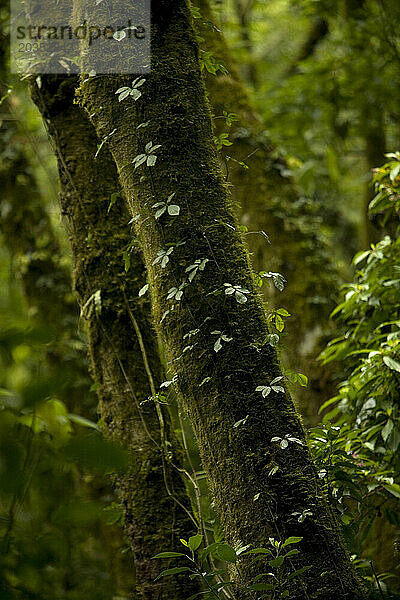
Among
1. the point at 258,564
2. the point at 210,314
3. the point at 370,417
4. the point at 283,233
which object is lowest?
the point at 283,233

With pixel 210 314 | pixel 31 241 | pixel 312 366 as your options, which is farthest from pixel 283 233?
pixel 210 314

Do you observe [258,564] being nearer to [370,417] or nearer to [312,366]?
[370,417]

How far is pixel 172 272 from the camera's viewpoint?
1.80 m

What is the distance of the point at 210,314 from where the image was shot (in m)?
Result: 1.73

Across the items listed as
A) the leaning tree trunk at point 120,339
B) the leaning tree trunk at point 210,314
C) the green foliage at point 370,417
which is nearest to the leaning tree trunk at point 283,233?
the green foliage at point 370,417

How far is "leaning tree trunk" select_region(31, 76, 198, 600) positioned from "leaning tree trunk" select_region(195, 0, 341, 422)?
55.9 inches

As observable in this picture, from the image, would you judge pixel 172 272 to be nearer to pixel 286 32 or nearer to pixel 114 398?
pixel 114 398

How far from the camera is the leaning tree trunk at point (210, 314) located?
163 centimetres

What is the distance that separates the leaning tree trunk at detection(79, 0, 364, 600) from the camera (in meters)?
1.63

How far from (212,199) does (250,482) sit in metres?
0.87

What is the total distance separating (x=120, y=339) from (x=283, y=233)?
76.4 inches

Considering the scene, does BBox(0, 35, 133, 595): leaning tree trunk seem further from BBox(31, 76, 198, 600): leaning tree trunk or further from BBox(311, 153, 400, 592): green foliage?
BBox(311, 153, 400, 592): green foliage

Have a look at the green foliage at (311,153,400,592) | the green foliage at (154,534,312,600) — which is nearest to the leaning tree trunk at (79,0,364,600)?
the green foliage at (154,534,312,600)

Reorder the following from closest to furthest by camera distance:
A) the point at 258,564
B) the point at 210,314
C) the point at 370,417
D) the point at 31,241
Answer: the point at 258,564
the point at 210,314
the point at 370,417
the point at 31,241
